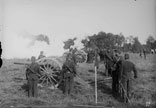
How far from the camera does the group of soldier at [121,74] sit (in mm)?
13517

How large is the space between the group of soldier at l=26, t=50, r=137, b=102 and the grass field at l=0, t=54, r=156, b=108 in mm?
262

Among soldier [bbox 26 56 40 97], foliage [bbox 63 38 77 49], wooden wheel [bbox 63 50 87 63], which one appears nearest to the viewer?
foliage [bbox 63 38 77 49]

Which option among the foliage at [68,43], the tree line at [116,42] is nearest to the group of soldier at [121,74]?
the tree line at [116,42]

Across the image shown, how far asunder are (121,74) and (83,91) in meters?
1.59

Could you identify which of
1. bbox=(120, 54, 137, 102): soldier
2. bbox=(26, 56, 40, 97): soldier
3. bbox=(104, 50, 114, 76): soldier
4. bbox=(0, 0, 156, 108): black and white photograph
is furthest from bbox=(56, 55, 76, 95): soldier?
bbox=(120, 54, 137, 102): soldier

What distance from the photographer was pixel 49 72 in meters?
15.3

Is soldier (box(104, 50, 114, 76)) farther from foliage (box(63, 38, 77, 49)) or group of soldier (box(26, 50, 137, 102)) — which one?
foliage (box(63, 38, 77, 49))

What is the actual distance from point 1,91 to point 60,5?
3718 mm

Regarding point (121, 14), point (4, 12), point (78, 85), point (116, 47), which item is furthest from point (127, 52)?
point (4, 12)

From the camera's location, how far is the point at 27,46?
550 inches

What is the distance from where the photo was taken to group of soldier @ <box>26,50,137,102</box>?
1356 cm

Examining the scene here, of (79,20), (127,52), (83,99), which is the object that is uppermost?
(79,20)

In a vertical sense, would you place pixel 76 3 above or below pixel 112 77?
above

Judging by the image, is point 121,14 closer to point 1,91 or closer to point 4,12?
point 4,12
